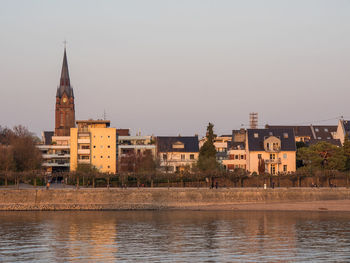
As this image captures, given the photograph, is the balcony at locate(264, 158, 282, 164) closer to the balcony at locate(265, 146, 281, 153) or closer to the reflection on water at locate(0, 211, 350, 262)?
the balcony at locate(265, 146, 281, 153)

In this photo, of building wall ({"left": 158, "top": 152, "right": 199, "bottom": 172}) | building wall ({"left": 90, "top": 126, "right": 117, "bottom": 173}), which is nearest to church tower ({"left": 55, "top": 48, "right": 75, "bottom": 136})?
building wall ({"left": 90, "top": 126, "right": 117, "bottom": 173})

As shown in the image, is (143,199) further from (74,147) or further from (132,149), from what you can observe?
(132,149)

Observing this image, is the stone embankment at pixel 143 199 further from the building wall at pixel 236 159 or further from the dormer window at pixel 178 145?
the dormer window at pixel 178 145

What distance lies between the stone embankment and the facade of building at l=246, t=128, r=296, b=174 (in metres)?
33.4

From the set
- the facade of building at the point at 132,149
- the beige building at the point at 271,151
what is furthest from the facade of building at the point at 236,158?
the facade of building at the point at 132,149

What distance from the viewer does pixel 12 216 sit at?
231 feet

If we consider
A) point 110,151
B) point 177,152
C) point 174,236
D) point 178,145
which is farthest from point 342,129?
point 174,236

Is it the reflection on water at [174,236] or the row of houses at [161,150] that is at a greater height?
the row of houses at [161,150]

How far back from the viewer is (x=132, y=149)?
129875 mm

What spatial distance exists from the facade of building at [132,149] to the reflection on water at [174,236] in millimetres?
47945

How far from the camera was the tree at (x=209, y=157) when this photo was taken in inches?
4222

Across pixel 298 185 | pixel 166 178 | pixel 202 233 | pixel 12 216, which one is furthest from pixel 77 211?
pixel 298 185

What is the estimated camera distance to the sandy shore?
76750mm

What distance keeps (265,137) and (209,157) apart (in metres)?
12.4
